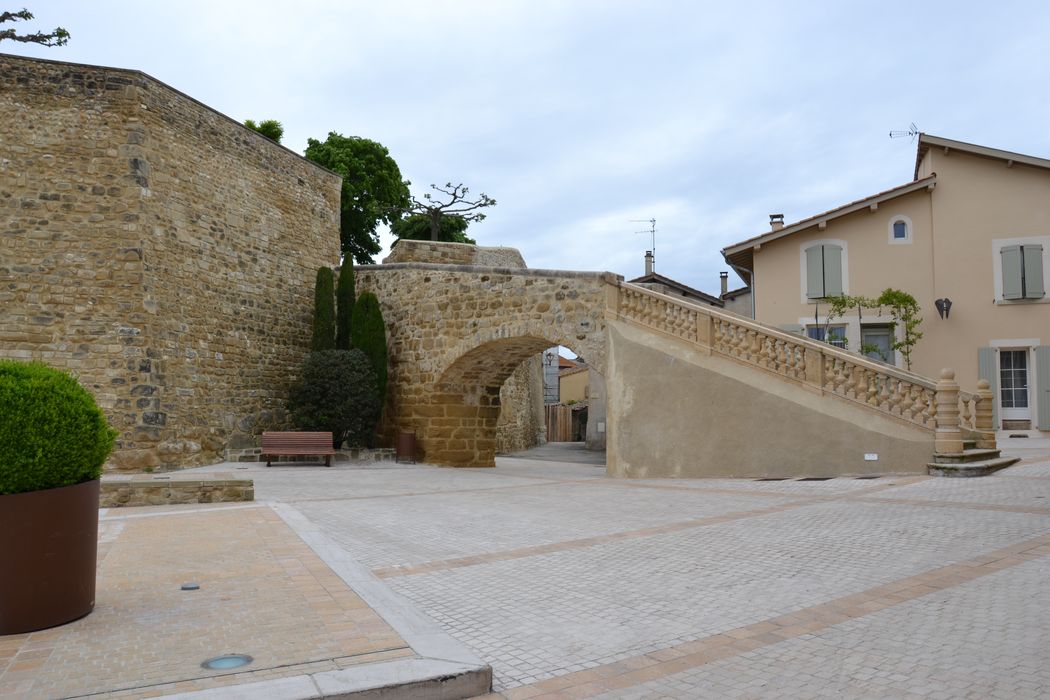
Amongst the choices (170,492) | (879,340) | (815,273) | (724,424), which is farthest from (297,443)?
(879,340)

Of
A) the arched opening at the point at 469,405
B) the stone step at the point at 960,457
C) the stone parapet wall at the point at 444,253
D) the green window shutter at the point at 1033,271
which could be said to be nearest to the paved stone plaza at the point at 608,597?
the stone step at the point at 960,457

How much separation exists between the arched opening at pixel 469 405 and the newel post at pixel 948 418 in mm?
7494

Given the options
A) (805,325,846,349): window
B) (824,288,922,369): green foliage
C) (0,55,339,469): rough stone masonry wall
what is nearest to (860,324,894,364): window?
(824,288,922,369): green foliage

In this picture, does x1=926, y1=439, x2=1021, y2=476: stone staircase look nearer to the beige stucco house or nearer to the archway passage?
the beige stucco house

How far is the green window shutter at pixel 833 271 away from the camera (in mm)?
18312

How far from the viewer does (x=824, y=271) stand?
18391 mm

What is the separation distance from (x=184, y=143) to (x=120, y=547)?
1051 centimetres

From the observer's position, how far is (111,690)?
319 cm

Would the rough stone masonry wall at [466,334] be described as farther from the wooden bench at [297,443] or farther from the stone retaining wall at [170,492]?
the stone retaining wall at [170,492]

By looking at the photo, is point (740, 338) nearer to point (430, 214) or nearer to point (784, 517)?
point (784, 517)

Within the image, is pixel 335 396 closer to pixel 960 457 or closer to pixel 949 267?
pixel 960 457

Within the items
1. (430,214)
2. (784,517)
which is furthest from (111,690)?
(430,214)

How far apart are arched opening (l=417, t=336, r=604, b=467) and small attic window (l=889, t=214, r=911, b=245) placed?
9011 mm

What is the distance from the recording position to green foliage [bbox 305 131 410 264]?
30953mm
